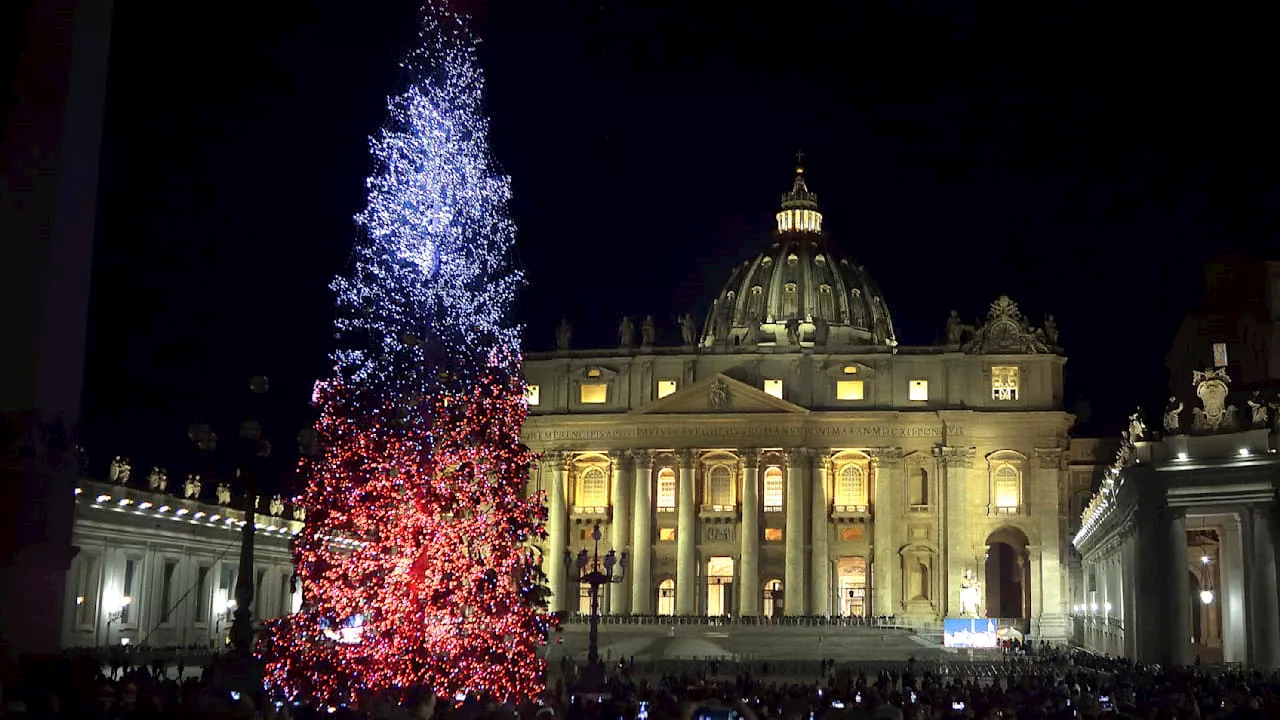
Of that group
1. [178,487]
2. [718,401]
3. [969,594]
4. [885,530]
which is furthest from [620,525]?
[178,487]

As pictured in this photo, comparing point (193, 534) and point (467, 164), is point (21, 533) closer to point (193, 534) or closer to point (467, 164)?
point (467, 164)

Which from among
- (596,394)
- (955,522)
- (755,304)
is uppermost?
(755,304)

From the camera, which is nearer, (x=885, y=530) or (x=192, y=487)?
(x=192, y=487)

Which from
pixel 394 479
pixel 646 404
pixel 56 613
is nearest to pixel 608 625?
pixel 646 404

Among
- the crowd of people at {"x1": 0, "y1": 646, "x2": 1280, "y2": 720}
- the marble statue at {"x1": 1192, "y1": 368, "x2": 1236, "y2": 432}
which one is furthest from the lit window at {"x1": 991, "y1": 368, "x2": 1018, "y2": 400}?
the crowd of people at {"x1": 0, "y1": 646, "x2": 1280, "y2": 720}

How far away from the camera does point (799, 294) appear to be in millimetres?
111312

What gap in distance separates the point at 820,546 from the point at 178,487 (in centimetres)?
3807

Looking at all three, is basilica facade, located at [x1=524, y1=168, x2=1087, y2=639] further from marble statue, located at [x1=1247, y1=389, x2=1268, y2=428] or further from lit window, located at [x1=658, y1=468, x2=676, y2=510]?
marble statue, located at [x1=1247, y1=389, x2=1268, y2=428]

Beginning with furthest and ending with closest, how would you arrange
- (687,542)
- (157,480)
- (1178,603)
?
(687,542), (157,480), (1178,603)

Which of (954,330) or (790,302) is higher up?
(790,302)

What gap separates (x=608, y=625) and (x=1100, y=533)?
2637 cm

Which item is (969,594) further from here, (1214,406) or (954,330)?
(1214,406)

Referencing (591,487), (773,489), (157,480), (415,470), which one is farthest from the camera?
(591,487)

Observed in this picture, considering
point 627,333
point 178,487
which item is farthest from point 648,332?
point 178,487
